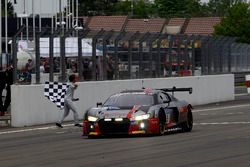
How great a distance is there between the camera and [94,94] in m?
29.5

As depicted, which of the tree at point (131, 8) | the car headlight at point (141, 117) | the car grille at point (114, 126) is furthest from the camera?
the tree at point (131, 8)

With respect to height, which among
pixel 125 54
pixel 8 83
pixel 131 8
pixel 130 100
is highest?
pixel 131 8

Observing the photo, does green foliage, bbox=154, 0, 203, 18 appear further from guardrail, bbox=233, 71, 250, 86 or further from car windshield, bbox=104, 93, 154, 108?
car windshield, bbox=104, 93, 154, 108

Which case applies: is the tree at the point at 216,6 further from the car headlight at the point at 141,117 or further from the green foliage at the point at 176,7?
the car headlight at the point at 141,117

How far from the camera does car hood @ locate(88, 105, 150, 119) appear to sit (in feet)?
65.1

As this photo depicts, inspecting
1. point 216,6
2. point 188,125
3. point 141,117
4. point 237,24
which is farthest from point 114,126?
point 216,6

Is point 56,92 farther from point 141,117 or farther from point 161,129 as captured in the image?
point 141,117

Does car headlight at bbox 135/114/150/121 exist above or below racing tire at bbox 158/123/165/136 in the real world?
above

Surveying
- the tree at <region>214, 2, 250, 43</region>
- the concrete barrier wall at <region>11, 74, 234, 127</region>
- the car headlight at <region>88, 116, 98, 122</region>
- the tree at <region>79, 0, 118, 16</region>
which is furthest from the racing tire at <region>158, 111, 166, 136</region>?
the tree at <region>79, 0, 118, 16</region>

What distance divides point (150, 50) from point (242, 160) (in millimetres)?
19560

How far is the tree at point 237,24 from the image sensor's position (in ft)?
242

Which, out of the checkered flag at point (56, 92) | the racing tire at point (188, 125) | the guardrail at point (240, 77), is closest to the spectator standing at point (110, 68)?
the checkered flag at point (56, 92)

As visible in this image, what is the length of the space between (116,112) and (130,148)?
2880 mm

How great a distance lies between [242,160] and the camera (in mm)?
14352
